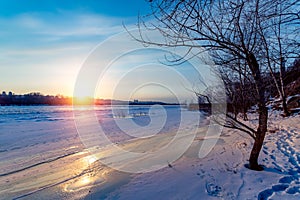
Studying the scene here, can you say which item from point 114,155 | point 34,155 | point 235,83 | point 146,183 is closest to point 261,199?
point 146,183

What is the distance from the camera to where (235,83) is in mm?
6066

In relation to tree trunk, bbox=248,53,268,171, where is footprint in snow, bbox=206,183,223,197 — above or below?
below

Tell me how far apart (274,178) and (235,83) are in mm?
2449

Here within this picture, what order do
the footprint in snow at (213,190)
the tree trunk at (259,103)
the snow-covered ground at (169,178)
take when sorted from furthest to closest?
the tree trunk at (259,103) → the snow-covered ground at (169,178) → the footprint in snow at (213,190)

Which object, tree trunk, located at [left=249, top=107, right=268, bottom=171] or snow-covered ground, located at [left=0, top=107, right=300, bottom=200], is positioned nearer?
snow-covered ground, located at [left=0, top=107, right=300, bottom=200]

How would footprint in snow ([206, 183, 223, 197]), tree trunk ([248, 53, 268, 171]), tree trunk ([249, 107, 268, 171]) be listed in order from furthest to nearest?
1. tree trunk ([249, 107, 268, 171])
2. tree trunk ([248, 53, 268, 171])
3. footprint in snow ([206, 183, 223, 197])

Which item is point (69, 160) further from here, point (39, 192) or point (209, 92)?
point (209, 92)

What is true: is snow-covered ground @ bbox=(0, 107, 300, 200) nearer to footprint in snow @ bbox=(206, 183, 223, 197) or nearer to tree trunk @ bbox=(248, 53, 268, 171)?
footprint in snow @ bbox=(206, 183, 223, 197)

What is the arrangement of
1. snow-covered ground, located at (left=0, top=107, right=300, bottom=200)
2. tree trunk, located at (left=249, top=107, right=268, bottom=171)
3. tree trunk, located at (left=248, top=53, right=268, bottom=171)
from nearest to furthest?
snow-covered ground, located at (left=0, top=107, right=300, bottom=200), tree trunk, located at (left=248, top=53, right=268, bottom=171), tree trunk, located at (left=249, top=107, right=268, bottom=171)

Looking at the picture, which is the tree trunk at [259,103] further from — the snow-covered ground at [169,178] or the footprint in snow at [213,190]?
the footprint in snow at [213,190]

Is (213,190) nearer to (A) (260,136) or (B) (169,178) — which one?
(B) (169,178)

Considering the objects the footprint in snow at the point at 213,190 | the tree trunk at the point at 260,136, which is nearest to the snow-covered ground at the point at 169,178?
the footprint in snow at the point at 213,190

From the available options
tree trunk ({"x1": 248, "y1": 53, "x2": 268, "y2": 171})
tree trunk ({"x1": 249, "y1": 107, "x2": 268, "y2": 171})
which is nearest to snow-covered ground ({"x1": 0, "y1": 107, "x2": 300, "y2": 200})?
tree trunk ({"x1": 249, "y1": 107, "x2": 268, "y2": 171})

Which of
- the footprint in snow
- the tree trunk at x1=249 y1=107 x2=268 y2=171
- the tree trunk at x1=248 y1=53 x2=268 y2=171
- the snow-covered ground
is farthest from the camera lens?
the tree trunk at x1=249 y1=107 x2=268 y2=171
